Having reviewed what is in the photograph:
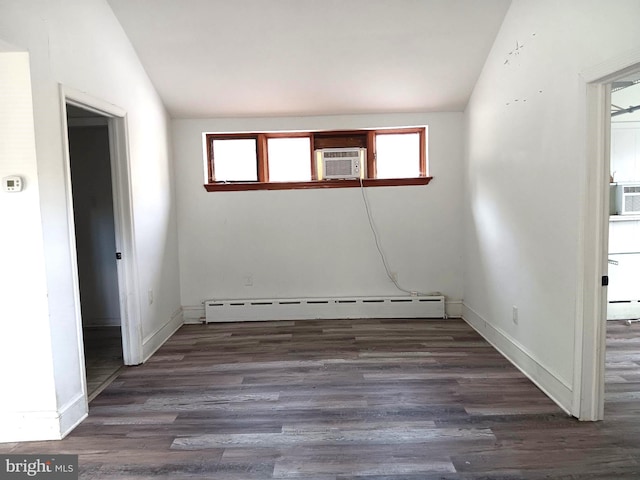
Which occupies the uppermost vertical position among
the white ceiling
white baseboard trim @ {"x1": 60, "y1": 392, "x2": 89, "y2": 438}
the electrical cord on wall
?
the white ceiling

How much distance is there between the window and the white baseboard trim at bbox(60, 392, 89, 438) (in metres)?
2.53

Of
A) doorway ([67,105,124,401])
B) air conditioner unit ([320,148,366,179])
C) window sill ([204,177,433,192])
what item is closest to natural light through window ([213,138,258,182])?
window sill ([204,177,433,192])

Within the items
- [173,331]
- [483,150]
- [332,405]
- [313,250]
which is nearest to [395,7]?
[483,150]

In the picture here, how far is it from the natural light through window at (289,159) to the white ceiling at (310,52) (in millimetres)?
344

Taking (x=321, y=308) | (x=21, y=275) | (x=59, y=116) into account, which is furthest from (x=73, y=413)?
(x=321, y=308)

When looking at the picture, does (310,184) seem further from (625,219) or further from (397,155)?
(625,219)

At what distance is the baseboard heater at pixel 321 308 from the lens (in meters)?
4.48

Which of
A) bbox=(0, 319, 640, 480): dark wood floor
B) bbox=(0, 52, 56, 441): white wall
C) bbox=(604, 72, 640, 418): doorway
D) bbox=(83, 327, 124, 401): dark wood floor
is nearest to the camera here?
bbox=(0, 319, 640, 480): dark wood floor

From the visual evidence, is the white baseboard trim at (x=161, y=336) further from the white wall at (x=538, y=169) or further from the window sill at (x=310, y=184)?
the white wall at (x=538, y=169)

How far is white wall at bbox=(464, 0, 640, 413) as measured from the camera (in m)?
2.31

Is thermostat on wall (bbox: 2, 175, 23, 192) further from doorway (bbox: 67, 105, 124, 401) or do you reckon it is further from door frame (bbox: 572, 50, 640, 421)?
door frame (bbox: 572, 50, 640, 421)

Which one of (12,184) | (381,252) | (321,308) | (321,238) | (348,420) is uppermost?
(12,184)

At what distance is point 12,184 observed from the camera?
85.5 inches

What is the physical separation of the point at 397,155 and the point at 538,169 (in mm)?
1929
